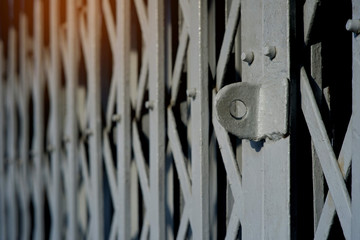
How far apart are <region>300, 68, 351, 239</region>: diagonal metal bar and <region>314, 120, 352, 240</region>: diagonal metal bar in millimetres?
23

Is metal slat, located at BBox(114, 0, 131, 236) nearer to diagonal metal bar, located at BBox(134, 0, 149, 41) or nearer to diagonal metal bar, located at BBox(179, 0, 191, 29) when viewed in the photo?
diagonal metal bar, located at BBox(134, 0, 149, 41)

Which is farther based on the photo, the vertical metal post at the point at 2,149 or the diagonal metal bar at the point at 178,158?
the vertical metal post at the point at 2,149

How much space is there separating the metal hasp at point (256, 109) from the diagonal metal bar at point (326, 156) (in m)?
0.07

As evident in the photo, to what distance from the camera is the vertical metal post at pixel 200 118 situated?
2.38 m

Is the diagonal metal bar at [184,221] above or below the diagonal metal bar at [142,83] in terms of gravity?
→ below

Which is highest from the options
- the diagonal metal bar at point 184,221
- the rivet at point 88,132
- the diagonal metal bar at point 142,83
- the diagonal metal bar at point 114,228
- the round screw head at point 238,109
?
the diagonal metal bar at point 142,83

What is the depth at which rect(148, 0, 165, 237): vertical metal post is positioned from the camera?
2693 millimetres

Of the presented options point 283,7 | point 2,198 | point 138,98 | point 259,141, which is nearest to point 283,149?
point 259,141

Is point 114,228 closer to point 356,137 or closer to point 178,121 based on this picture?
point 178,121

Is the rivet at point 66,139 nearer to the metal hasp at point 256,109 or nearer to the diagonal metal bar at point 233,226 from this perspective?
the diagonal metal bar at point 233,226

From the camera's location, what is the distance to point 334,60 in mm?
2141

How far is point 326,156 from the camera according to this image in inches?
68.6

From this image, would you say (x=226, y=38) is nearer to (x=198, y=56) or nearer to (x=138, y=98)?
(x=198, y=56)

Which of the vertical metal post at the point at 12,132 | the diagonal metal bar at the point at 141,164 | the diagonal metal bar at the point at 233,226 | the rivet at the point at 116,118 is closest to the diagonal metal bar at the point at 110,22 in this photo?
the rivet at the point at 116,118
